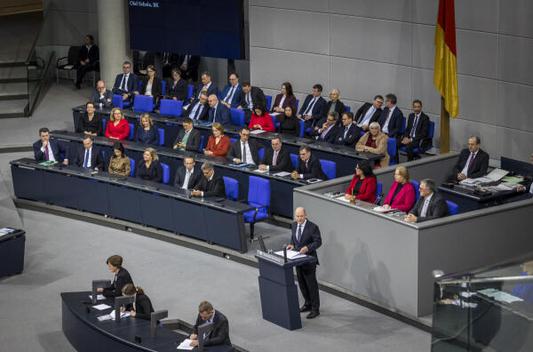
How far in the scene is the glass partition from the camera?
8.52 meters

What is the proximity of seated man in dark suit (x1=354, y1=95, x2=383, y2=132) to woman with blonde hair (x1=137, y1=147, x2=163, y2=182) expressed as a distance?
3.47 metres

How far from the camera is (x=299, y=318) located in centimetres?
1252

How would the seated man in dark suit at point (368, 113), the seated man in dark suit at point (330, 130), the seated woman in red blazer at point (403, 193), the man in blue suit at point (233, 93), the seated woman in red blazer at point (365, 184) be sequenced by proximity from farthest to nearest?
the man in blue suit at point (233, 93), the seated man in dark suit at point (368, 113), the seated man in dark suit at point (330, 130), the seated woman in red blazer at point (365, 184), the seated woman in red blazer at point (403, 193)

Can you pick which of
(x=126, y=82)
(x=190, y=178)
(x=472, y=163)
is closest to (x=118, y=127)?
(x=126, y=82)

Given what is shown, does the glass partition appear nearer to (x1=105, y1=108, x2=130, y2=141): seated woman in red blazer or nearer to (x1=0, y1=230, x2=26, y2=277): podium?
(x1=0, y1=230, x2=26, y2=277): podium

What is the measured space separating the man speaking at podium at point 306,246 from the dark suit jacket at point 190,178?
3.17 meters

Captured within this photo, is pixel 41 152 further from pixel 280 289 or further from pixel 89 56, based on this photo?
pixel 89 56

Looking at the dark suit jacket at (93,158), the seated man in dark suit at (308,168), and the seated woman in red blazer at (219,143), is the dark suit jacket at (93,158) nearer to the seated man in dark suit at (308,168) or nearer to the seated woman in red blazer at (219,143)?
the seated woman in red blazer at (219,143)

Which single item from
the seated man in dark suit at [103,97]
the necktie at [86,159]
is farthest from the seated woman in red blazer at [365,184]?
the seated man in dark suit at [103,97]

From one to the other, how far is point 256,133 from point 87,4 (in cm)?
942

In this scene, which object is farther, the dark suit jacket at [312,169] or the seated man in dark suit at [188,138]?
the seated man in dark suit at [188,138]

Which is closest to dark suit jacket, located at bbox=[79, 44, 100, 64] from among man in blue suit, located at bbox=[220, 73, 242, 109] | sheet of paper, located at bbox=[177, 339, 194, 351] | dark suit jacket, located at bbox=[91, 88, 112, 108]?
dark suit jacket, located at bbox=[91, 88, 112, 108]

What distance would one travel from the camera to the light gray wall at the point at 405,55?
53.9ft

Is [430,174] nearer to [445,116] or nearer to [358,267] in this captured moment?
[445,116]
